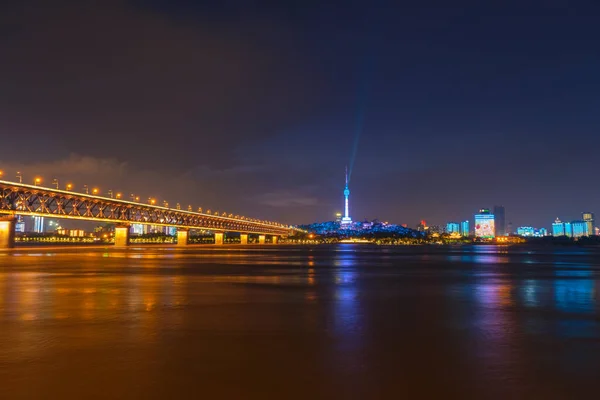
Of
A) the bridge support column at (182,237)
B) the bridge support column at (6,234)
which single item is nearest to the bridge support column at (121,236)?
the bridge support column at (182,237)

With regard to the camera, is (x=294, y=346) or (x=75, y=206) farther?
(x=75, y=206)

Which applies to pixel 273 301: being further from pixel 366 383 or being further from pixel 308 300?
pixel 366 383

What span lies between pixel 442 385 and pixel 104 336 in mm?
10482

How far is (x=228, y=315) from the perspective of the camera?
65.4 ft

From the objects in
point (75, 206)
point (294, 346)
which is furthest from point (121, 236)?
point (294, 346)

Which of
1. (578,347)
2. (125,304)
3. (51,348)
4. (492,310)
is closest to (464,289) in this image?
(492,310)

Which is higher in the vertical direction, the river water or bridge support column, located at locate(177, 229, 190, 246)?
bridge support column, located at locate(177, 229, 190, 246)

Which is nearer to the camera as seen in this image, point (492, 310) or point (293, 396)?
point (293, 396)

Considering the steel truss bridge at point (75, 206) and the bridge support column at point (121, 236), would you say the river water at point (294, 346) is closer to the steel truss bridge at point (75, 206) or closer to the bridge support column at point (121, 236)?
the steel truss bridge at point (75, 206)

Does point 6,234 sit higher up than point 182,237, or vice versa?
point 6,234

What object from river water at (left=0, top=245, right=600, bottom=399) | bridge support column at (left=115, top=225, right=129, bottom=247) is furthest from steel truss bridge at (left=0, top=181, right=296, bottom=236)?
river water at (left=0, top=245, right=600, bottom=399)

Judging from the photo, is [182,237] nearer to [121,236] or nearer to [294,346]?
[121,236]

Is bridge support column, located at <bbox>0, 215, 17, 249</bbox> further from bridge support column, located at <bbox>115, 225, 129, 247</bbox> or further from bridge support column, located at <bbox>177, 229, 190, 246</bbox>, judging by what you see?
bridge support column, located at <bbox>177, 229, 190, 246</bbox>

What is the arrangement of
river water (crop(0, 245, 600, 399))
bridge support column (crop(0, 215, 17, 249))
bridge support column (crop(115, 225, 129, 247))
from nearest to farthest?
river water (crop(0, 245, 600, 399)) → bridge support column (crop(0, 215, 17, 249)) → bridge support column (crop(115, 225, 129, 247))
